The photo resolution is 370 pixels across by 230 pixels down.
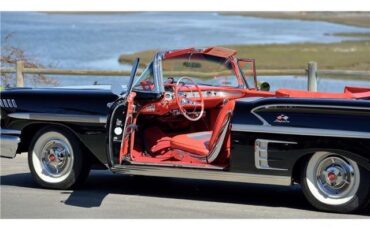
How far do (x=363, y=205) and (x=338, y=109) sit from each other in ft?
2.86

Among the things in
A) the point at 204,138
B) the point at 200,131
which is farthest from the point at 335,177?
the point at 200,131

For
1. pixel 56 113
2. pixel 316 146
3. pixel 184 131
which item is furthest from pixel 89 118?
pixel 316 146

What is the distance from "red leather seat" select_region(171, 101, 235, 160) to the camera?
737cm

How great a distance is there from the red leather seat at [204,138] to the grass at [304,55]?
72.7ft

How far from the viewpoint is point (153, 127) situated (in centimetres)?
809

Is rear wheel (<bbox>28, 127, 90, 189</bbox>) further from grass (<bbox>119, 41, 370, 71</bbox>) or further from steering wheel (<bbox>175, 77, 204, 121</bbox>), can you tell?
grass (<bbox>119, 41, 370, 71</bbox>)

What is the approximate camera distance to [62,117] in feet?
26.4

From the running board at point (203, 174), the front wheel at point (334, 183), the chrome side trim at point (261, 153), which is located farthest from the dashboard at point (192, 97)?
the front wheel at point (334, 183)

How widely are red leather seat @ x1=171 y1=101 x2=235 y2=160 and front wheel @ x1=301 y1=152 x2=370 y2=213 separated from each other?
87 cm

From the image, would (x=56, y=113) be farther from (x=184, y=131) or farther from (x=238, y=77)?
(x=238, y=77)

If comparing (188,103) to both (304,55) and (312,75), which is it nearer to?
(312,75)

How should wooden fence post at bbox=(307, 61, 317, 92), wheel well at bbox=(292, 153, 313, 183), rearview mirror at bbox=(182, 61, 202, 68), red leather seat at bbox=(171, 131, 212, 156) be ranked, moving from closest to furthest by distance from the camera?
wheel well at bbox=(292, 153, 313, 183) < red leather seat at bbox=(171, 131, 212, 156) < rearview mirror at bbox=(182, 61, 202, 68) < wooden fence post at bbox=(307, 61, 317, 92)

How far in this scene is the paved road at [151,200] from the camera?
7.12m

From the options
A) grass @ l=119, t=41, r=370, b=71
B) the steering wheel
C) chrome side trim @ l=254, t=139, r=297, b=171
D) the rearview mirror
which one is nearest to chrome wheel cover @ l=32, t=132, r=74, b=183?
the steering wheel
